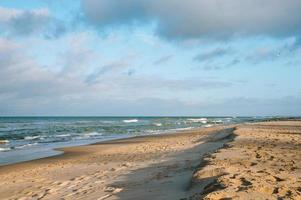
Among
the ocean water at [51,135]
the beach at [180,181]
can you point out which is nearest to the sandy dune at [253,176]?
the beach at [180,181]

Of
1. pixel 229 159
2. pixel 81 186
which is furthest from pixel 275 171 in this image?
pixel 81 186

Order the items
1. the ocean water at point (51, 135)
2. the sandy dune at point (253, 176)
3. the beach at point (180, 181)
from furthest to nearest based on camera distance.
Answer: the ocean water at point (51, 135) → the beach at point (180, 181) → the sandy dune at point (253, 176)

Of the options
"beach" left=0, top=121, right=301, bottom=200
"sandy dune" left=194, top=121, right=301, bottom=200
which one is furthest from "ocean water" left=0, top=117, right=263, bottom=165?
"sandy dune" left=194, top=121, right=301, bottom=200

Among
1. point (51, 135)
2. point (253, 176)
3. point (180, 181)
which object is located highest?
point (253, 176)

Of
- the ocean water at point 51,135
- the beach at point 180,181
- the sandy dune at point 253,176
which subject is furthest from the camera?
the ocean water at point 51,135

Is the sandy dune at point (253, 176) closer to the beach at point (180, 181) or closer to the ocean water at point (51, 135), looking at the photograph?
the beach at point (180, 181)

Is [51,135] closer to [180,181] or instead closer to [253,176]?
[180,181]

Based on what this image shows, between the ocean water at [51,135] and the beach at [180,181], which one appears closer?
the beach at [180,181]

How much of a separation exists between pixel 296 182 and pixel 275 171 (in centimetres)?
131

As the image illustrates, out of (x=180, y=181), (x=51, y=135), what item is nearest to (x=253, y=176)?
(x=180, y=181)

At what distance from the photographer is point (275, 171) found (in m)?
8.07

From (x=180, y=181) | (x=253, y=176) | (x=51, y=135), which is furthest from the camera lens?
(x=51, y=135)

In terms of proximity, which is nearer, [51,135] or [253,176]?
[253,176]

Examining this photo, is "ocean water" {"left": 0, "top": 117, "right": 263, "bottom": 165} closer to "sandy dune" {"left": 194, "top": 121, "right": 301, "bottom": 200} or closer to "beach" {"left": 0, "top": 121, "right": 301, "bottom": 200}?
"beach" {"left": 0, "top": 121, "right": 301, "bottom": 200}
